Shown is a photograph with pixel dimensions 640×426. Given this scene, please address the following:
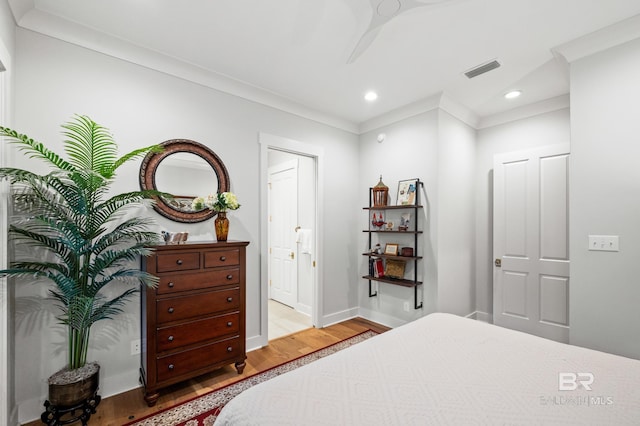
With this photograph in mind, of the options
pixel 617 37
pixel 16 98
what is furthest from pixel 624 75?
pixel 16 98

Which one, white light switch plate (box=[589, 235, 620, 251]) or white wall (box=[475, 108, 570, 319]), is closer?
white light switch plate (box=[589, 235, 620, 251])

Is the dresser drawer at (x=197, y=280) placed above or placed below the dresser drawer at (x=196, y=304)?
above

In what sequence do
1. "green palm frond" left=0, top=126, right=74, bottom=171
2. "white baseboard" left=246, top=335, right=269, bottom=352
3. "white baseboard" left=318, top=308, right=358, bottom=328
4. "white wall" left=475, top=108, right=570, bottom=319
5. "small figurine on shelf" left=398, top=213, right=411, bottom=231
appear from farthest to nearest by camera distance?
"white baseboard" left=318, top=308, right=358, bottom=328, "white wall" left=475, top=108, right=570, bottom=319, "small figurine on shelf" left=398, top=213, right=411, bottom=231, "white baseboard" left=246, top=335, right=269, bottom=352, "green palm frond" left=0, top=126, right=74, bottom=171

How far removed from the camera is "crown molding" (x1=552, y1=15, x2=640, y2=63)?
1.97 metres

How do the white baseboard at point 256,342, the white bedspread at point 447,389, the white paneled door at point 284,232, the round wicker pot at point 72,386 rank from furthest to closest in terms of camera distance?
1. the white paneled door at point 284,232
2. the white baseboard at point 256,342
3. the round wicker pot at point 72,386
4. the white bedspread at point 447,389

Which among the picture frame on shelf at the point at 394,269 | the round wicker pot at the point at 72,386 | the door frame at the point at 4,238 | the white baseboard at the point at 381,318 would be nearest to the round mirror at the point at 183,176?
the door frame at the point at 4,238

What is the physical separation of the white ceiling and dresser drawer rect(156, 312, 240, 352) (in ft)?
7.10

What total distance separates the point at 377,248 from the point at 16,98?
11.3 ft

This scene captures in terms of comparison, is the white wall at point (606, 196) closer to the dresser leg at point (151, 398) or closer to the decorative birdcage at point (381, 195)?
the decorative birdcage at point (381, 195)

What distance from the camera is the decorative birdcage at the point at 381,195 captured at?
3.52 meters

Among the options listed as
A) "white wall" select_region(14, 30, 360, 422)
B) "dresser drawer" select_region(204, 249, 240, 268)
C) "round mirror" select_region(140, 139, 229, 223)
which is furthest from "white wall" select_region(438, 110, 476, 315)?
"round mirror" select_region(140, 139, 229, 223)

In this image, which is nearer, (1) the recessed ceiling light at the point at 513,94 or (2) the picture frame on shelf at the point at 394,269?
(1) the recessed ceiling light at the point at 513,94

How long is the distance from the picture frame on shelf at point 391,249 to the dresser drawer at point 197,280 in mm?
1867

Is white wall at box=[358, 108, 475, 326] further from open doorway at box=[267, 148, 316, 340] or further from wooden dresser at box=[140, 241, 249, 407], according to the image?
wooden dresser at box=[140, 241, 249, 407]
